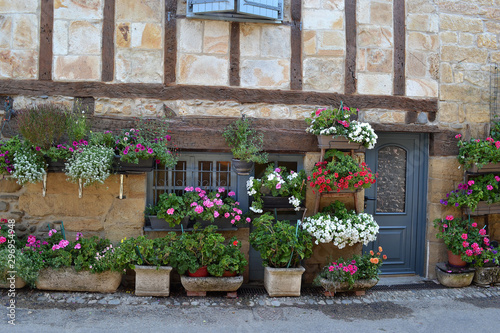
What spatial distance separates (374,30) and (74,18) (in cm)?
350

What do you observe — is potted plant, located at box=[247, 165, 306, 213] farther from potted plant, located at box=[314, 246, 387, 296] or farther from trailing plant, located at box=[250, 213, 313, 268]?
potted plant, located at box=[314, 246, 387, 296]

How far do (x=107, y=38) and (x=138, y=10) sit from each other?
0.47 m

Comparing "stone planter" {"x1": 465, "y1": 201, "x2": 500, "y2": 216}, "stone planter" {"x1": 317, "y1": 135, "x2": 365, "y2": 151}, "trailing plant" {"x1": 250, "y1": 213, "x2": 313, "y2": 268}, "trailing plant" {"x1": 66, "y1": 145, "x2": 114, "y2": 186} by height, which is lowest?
"trailing plant" {"x1": 250, "y1": 213, "x2": 313, "y2": 268}

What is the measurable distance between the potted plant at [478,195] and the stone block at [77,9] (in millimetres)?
4699

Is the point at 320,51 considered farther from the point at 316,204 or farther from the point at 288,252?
→ the point at 288,252

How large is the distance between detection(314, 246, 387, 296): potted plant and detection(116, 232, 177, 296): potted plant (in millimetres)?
1698

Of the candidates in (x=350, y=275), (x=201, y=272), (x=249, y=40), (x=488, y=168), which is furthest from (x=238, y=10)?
(x=488, y=168)

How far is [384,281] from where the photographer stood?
5602 mm

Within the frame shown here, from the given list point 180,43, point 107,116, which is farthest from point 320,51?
point 107,116

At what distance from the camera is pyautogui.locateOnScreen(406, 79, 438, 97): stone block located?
5.42 meters

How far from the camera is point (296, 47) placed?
5.17 metres

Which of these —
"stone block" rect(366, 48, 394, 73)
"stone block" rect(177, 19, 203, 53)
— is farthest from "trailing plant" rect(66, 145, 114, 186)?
"stone block" rect(366, 48, 394, 73)

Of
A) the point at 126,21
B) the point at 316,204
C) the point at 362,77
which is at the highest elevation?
the point at 126,21

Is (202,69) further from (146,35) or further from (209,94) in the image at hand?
(146,35)
